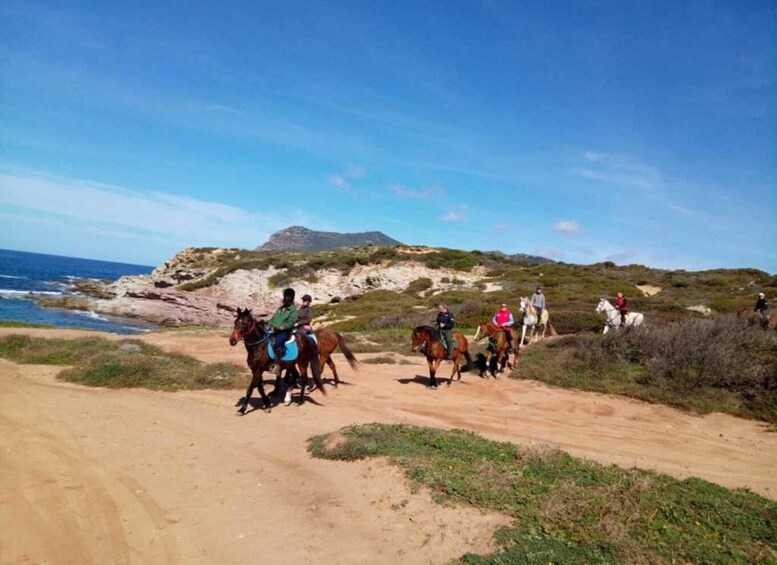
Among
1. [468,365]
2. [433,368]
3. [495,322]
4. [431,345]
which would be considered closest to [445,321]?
[431,345]

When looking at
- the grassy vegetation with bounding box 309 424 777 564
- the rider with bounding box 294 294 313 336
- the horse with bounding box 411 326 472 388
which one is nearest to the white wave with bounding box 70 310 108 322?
the rider with bounding box 294 294 313 336

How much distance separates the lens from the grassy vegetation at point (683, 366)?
40.1ft

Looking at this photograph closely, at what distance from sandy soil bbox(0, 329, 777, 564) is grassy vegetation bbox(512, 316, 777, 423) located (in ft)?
2.36

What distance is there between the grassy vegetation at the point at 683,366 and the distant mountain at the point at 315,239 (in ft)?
424

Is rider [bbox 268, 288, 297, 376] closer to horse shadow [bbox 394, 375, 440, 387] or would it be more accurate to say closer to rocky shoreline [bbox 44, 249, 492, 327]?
horse shadow [bbox 394, 375, 440, 387]

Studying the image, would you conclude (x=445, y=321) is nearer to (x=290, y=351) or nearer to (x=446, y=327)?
(x=446, y=327)

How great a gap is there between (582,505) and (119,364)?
1201 centimetres

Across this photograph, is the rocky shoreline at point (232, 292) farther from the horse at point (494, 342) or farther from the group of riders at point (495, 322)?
the horse at point (494, 342)

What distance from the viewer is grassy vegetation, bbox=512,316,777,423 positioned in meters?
12.2

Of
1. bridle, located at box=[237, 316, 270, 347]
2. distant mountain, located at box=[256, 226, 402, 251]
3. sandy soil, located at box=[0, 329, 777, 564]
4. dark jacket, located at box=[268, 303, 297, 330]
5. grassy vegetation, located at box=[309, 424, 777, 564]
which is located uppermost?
distant mountain, located at box=[256, 226, 402, 251]

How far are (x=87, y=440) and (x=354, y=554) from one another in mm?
5545

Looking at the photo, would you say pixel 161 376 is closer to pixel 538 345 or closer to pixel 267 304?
pixel 538 345

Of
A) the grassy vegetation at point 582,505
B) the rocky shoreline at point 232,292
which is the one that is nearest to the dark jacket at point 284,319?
the grassy vegetation at point 582,505

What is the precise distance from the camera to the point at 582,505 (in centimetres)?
564
